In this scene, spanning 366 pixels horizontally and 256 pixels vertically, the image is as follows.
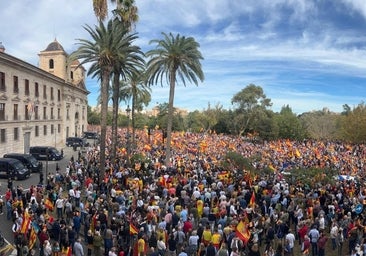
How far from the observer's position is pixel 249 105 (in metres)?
77.9

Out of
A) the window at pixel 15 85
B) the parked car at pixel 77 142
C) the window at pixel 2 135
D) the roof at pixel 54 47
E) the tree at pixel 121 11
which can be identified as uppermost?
the roof at pixel 54 47

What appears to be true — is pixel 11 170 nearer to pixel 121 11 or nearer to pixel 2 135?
pixel 2 135

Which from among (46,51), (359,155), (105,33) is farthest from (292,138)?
(105,33)

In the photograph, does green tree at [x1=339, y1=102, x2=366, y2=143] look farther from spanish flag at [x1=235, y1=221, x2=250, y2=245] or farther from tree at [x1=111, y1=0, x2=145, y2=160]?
spanish flag at [x1=235, y1=221, x2=250, y2=245]

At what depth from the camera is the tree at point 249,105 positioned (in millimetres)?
76875

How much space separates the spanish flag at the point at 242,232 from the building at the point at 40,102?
17243 millimetres

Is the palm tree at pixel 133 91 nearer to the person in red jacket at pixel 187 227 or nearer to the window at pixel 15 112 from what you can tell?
the window at pixel 15 112

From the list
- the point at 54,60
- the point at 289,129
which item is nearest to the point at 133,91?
the point at 54,60

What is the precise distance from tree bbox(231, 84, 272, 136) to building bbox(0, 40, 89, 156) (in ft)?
106

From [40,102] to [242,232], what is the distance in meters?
41.0

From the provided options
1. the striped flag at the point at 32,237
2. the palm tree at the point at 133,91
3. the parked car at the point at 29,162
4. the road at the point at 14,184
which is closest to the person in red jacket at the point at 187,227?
the striped flag at the point at 32,237

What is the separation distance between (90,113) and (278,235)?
361 ft

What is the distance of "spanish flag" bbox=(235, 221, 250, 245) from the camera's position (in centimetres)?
1405

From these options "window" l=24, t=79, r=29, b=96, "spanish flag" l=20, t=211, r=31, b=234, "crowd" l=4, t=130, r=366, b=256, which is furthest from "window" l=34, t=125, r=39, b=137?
"spanish flag" l=20, t=211, r=31, b=234
